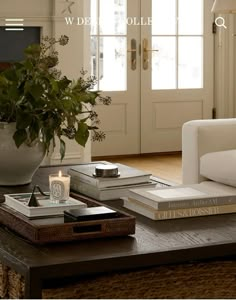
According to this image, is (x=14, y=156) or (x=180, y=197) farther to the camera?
(x=14, y=156)

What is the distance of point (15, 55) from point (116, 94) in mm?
1275

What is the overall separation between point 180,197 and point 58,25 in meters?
3.92

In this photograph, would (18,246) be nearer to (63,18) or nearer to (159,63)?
(63,18)

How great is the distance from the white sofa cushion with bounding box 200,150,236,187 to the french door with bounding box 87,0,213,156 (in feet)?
10.7

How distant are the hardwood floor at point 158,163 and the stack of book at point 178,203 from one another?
11.6ft

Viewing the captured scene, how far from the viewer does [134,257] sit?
84.2 inches

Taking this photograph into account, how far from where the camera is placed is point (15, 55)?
6332 millimetres

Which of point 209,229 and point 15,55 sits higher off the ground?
point 15,55

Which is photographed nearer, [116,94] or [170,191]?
[170,191]

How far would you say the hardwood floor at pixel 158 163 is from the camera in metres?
6.56

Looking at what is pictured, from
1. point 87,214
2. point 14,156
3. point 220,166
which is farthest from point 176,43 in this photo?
point 87,214

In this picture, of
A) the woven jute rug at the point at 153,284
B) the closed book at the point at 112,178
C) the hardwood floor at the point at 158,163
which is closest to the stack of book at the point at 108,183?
the closed book at the point at 112,178

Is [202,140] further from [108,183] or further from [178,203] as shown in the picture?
[178,203]

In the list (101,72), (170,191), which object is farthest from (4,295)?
(101,72)
